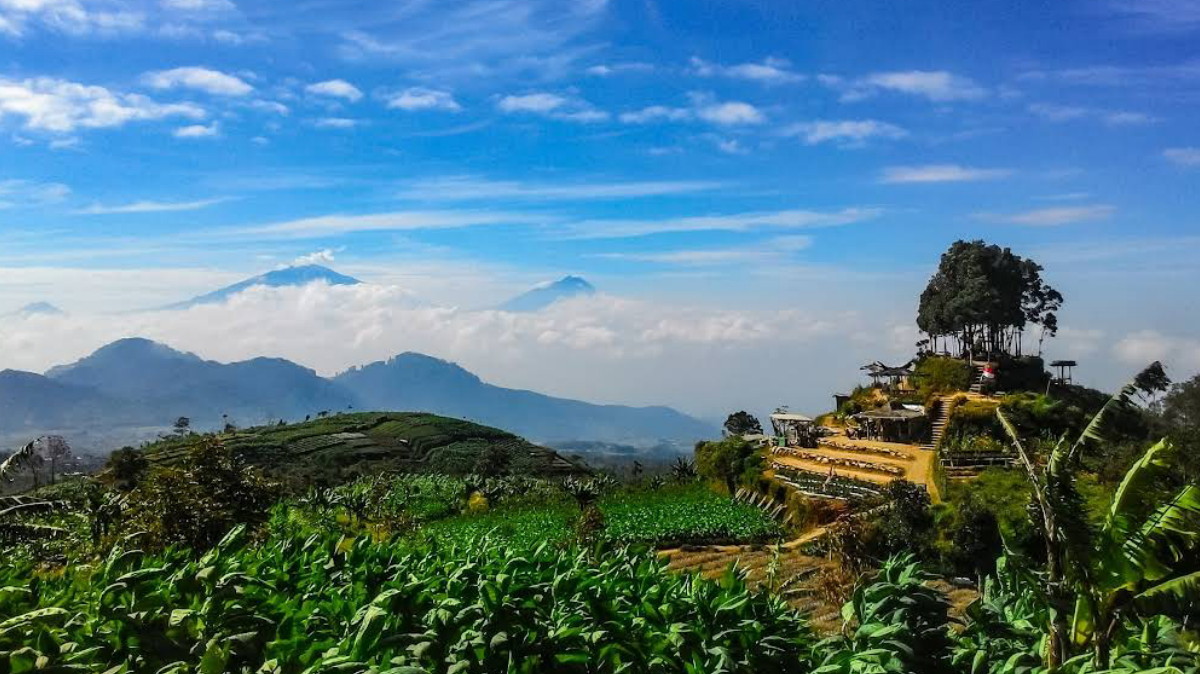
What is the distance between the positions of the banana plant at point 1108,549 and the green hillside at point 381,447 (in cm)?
6105

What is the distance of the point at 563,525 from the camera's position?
3456 cm

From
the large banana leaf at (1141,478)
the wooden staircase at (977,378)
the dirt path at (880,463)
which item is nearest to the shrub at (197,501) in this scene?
the large banana leaf at (1141,478)

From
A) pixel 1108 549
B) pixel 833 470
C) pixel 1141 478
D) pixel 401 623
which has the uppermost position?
pixel 1141 478

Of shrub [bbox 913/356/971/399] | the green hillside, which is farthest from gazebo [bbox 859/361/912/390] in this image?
the green hillside

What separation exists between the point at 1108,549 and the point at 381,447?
97911mm

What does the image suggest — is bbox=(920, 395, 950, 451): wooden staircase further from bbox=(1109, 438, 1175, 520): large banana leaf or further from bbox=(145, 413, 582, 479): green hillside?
bbox=(145, 413, 582, 479): green hillside

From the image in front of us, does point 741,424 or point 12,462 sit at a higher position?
point 12,462

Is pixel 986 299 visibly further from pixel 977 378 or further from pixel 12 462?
pixel 12 462

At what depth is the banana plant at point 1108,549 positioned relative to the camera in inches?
Answer: 250

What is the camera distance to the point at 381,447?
9994 cm

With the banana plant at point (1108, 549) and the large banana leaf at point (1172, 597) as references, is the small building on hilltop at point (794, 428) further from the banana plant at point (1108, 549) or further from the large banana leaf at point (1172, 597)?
the large banana leaf at point (1172, 597)

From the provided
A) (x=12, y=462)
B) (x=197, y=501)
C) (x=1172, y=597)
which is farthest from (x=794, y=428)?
(x=12, y=462)

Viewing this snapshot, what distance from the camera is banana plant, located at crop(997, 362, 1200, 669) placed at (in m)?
6.34

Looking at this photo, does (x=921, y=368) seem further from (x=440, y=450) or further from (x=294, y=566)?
(x=440, y=450)
